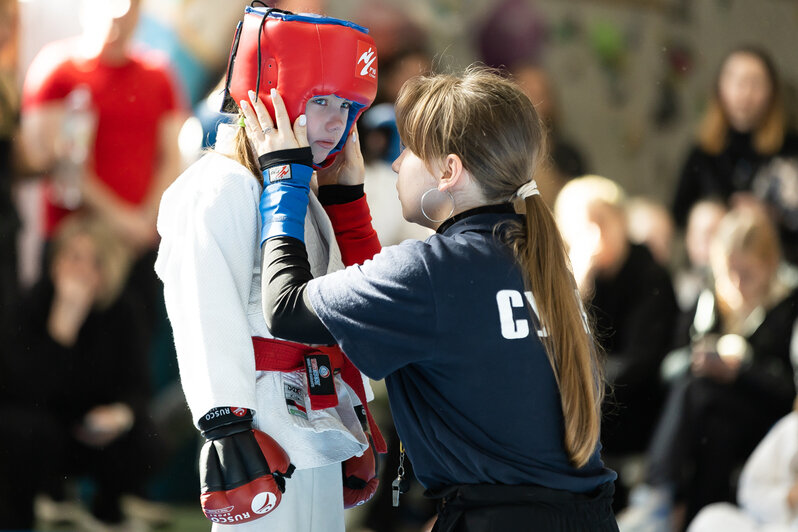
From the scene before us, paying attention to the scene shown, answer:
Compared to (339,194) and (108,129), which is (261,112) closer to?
(339,194)

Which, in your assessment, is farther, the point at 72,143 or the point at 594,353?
the point at 72,143

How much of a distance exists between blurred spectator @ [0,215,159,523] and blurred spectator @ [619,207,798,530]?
103 inches

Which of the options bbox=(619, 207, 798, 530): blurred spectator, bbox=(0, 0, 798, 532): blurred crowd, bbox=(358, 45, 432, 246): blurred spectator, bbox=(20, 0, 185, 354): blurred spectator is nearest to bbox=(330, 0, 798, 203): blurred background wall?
bbox=(0, 0, 798, 532): blurred crowd

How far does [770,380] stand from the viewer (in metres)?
4.52

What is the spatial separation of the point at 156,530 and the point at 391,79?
257cm

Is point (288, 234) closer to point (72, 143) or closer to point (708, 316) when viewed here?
point (72, 143)

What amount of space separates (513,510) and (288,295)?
57 centimetres

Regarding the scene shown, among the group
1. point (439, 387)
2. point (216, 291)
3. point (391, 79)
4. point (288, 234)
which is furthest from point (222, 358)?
point (391, 79)

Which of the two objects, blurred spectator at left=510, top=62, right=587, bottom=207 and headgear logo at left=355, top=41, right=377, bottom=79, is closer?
headgear logo at left=355, top=41, right=377, bottom=79

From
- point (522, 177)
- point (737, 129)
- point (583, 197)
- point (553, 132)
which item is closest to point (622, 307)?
point (583, 197)

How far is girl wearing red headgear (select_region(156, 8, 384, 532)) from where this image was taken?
164cm

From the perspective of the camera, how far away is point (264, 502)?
1629mm

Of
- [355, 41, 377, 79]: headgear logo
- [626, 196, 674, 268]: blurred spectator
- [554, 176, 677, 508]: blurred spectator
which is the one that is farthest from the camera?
[626, 196, 674, 268]: blurred spectator

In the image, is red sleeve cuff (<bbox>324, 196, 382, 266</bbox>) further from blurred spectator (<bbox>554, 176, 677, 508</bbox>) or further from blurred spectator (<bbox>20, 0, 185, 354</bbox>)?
blurred spectator (<bbox>554, 176, 677, 508</bbox>)
